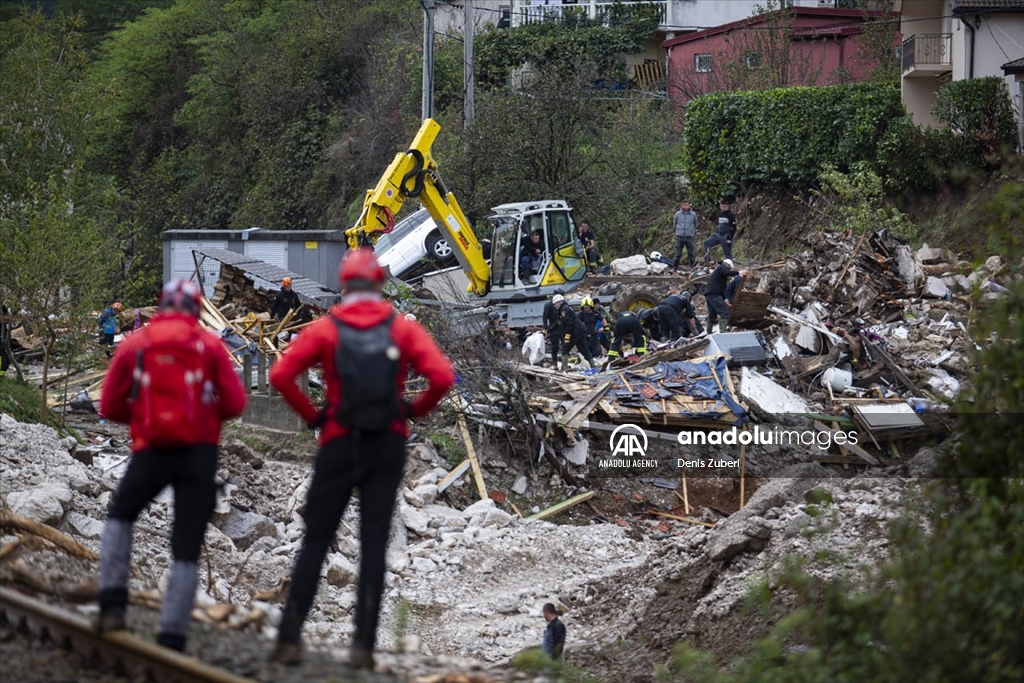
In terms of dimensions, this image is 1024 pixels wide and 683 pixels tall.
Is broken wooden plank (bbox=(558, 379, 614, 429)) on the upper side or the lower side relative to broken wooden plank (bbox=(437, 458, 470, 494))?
upper

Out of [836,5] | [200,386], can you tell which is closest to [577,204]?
[836,5]

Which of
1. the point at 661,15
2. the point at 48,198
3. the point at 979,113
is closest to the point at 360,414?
the point at 48,198

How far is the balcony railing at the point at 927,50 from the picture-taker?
100 ft

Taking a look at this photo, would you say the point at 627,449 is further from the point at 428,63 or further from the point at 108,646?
the point at 108,646

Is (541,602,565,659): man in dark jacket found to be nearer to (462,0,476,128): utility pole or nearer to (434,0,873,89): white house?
(462,0,476,128): utility pole

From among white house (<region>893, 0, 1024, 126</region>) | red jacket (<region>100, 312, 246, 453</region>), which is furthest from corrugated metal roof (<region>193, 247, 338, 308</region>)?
red jacket (<region>100, 312, 246, 453</region>)

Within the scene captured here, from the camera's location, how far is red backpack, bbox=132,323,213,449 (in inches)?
215

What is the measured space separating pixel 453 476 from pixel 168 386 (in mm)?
12286

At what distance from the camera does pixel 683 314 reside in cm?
Result: 2175

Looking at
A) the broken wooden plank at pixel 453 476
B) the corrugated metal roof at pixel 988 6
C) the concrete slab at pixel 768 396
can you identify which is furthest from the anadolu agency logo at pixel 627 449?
the corrugated metal roof at pixel 988 6

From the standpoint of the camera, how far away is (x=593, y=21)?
1742 inches

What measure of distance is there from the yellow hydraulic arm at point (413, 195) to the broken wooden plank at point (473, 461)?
4.85m

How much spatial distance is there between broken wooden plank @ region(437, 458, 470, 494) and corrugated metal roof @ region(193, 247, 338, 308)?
7.19 m

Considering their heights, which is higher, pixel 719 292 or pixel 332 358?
pixel 332 358
